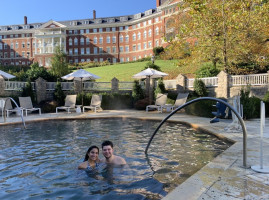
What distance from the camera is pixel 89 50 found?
71.3 metres

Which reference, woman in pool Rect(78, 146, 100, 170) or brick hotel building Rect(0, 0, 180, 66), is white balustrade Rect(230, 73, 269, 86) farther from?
brick hotel building Rect(0, 0, 180, 66)

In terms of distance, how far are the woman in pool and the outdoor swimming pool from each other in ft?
0.52

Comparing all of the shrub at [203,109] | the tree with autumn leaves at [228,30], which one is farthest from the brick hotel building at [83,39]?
the shrub at [203,109]

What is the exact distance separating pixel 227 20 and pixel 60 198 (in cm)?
1598

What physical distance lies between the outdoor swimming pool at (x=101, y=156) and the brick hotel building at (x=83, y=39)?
55.3 metres

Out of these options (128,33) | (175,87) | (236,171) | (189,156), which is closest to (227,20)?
(175,87)

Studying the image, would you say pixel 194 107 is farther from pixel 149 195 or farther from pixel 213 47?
pixel 149 195

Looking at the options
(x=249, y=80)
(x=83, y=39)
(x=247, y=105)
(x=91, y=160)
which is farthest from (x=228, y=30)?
(x=83, y=39)

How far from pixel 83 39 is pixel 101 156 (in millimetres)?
69337

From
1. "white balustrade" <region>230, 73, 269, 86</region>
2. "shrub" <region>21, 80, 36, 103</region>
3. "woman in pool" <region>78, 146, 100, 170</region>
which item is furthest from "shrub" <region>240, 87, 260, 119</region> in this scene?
"shrub" <region>21, 80, 36, 103</region>

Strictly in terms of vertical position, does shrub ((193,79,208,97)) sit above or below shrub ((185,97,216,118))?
above

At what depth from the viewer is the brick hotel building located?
214 ft

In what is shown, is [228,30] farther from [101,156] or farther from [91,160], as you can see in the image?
[91,160]

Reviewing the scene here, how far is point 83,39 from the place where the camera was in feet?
233
